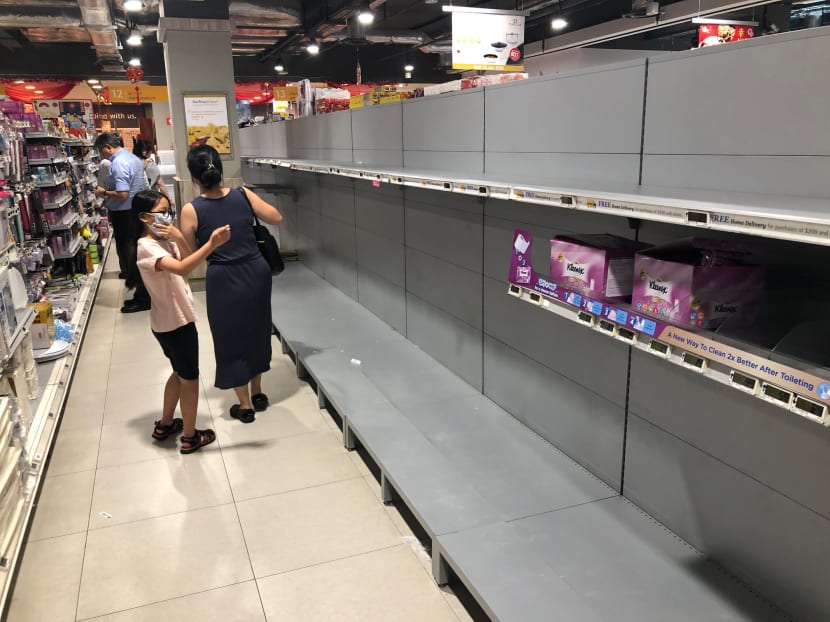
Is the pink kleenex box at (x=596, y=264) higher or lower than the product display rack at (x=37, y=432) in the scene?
higher

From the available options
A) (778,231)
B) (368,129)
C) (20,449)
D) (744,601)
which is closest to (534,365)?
(744,601)

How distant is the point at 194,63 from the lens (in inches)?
284

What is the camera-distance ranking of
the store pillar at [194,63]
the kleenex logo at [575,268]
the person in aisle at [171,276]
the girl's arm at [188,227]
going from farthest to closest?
1. the store pillar at [194,63]
2. the girl's arm at [188,227]
3. the person in aisle at [171,276]
4. the kleenex logo at [575,268]

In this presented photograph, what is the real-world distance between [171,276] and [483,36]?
5.98 metres

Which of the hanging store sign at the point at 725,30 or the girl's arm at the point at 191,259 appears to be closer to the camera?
the girl's arm at the point at 191,259

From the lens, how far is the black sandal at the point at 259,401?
14.6ft

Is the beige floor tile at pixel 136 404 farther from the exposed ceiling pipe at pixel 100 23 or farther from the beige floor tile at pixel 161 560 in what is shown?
the exposed ceiling pipe at pixel 100 23

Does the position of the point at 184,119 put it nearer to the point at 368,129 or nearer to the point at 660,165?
the point at 368,129

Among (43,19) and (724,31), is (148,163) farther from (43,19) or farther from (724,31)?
(724,31)

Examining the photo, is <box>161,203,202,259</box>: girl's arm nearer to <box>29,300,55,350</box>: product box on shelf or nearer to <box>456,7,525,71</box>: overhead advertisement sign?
<box>29,300,55,350</box>: product box on shelf

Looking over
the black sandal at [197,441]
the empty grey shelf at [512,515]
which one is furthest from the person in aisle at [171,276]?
the empty grey shelf at [512,515]

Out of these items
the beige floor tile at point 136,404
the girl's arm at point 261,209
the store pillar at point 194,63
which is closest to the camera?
the girl's arm at point 261,209

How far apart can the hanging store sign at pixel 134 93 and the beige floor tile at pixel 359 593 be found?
18908 mm

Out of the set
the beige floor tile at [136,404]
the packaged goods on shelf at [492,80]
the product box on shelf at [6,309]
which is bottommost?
the beige floor tile at [136,404]
